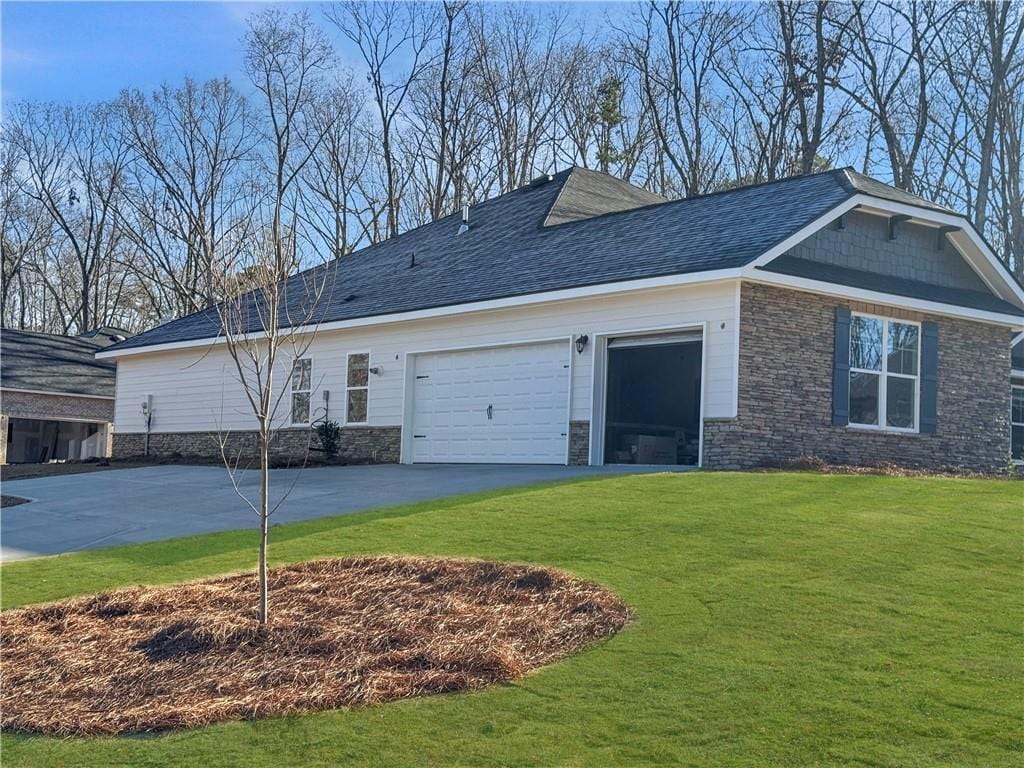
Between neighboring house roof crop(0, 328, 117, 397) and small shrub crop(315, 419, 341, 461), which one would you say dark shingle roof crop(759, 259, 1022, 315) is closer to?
small shrub crop(315, 419, 341, 461)

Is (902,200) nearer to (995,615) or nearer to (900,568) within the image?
(900,568)

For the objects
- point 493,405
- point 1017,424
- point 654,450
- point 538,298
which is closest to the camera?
point 538,298

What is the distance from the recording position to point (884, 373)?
1752cm

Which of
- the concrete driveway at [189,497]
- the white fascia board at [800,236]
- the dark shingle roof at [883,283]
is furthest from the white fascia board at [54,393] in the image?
the white fascia board at [800,236]

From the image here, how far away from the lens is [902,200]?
18406mm

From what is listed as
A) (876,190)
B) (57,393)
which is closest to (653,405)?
(876,190)

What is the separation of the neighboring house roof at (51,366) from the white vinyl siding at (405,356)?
5.47m

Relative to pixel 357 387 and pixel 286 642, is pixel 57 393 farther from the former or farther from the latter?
pixel 286 642

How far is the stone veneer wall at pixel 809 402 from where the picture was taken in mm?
15961

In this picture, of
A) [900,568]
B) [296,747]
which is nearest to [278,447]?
[900,568]

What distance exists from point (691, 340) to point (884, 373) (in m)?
3.37

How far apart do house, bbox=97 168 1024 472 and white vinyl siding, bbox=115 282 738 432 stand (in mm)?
41

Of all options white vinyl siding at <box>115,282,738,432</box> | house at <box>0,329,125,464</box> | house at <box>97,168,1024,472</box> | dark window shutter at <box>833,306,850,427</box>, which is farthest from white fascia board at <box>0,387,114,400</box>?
dark window shutter at <box>833,306,850,427</box>

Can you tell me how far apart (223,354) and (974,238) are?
16190 mm
